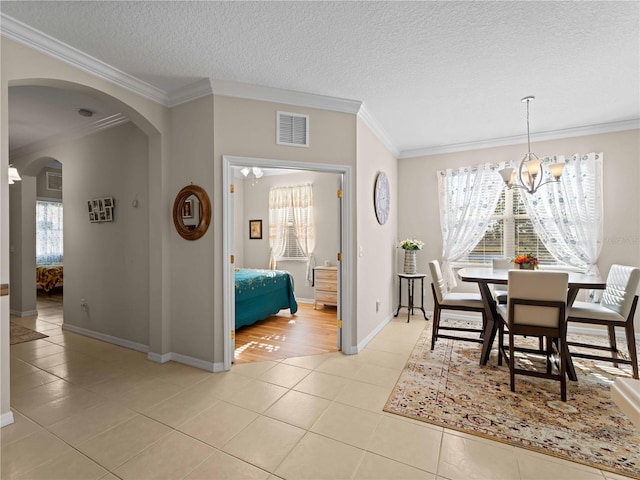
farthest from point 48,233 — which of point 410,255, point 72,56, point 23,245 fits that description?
point 410,255

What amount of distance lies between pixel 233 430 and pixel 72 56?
10.1 feet

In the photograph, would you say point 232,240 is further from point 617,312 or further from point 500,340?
point 617,312

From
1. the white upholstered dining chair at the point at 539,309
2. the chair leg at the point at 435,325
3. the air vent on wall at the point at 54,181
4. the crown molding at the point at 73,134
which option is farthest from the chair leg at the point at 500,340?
the air vent on wall at the point at 54,181

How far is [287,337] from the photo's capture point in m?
4.07

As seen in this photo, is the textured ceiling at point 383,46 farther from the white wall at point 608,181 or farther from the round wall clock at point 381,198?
the round wall clock at point 381,198

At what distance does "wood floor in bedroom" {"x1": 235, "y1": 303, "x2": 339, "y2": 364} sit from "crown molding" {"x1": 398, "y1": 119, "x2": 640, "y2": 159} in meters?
3.06

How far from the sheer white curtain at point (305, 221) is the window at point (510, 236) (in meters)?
2.89

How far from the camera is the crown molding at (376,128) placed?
3648mm

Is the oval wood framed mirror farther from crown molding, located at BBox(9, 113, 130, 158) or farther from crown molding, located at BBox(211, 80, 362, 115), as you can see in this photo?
crown molding, located at BBox(9, 113, 130, 158)

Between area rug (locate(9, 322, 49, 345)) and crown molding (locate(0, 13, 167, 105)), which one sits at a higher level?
crown molding (locate(0, 13, 167, 105))

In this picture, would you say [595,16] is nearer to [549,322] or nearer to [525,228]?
[549,322]

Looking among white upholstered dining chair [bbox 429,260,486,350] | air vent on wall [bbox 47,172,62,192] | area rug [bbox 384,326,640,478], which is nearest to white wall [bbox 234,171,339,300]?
white upholstered dining chair [bbox 429,260,486,350]

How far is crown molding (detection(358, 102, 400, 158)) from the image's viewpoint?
3648 millimetres

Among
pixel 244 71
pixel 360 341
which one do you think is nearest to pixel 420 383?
pixel 360 341
